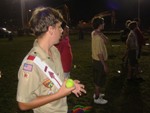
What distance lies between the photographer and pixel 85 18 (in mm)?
71375

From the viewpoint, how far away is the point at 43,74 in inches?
116

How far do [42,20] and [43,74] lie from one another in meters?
0.55

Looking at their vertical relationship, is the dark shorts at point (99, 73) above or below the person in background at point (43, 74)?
below

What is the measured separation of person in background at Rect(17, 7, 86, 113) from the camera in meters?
2.87

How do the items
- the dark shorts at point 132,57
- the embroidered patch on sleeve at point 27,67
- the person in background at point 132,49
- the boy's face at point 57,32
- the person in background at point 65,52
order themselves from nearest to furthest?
the embroidered patch on sleeve at point 27,67 → the boy's face at point 57,32 → the person in background at point 65,52 → the person in background at point 132,49 → the dark shorts at point 132,57

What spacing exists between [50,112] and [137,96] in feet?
19.2

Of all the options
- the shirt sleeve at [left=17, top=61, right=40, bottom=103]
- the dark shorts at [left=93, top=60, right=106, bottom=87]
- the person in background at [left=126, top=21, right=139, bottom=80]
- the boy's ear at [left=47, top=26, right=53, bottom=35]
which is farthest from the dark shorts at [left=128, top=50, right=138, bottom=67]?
the shirt sleeve at [left=17, top=61, right=40, bottom=103]

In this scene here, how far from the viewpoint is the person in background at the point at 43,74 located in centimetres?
287

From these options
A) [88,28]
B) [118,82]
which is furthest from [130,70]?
[88,28]

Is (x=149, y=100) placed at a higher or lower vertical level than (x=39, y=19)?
lower

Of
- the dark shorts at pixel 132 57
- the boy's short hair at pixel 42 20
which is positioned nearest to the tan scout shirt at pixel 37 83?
the boy's short hair at pixel 42 20

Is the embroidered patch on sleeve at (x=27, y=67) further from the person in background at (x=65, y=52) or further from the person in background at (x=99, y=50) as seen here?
the person in background at (x=99, y=50)

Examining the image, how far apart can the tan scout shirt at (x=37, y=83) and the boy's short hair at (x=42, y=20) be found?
192 mm

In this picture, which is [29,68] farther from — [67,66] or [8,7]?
[8,7]
